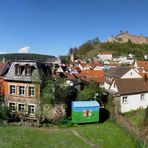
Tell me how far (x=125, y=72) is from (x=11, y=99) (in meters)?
30.8

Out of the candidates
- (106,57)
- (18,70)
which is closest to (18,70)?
(18,70)

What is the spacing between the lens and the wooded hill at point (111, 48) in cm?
15914

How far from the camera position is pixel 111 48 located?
170750 mm

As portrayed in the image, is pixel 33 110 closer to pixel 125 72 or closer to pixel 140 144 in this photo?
pixel 140 144

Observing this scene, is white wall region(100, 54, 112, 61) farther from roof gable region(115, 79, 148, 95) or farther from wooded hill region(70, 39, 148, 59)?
roof gable region(115, 79, 148, 95)

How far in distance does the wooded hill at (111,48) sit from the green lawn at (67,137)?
12773 centimetres

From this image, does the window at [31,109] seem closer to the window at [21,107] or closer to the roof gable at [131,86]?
the window at [21,107]

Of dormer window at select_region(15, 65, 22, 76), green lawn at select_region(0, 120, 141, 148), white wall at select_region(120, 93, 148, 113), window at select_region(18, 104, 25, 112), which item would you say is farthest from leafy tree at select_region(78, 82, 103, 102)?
dormer window at select_region(15, 65, 22, 76)

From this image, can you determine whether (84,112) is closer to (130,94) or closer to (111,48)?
(130,94)

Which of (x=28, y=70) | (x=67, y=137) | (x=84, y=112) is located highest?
(x=28, y=70)

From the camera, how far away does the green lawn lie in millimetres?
22547

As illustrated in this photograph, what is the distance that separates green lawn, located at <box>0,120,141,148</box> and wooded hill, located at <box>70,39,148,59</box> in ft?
419

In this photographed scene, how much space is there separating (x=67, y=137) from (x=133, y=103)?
54.3 ft

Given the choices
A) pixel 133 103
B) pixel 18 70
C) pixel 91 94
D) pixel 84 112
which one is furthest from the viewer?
pixel 133 103
